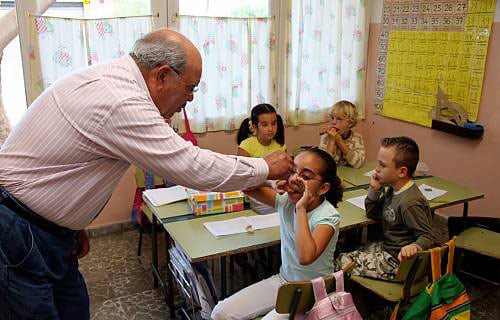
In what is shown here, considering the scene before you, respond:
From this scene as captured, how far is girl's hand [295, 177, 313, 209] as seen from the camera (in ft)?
6.06

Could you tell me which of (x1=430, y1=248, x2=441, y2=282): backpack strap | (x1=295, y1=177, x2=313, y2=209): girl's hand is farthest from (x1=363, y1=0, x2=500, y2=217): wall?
(x1=295, y1=177, x2=313, y2=209): girl's hand

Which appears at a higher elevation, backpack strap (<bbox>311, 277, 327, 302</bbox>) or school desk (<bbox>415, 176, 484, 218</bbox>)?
backpack strap (<bbox>311, 277, 327, 302</bbox>)

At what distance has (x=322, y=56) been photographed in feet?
14.4

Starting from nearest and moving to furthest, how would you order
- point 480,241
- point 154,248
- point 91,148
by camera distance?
point 91,148
point 480,241
point 154,248

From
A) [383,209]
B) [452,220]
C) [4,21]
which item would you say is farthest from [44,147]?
[452,220]

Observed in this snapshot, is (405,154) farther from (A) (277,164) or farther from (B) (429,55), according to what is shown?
(B) (429,55)

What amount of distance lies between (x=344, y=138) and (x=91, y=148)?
96.6 inches

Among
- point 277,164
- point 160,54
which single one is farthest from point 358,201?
point 160,54

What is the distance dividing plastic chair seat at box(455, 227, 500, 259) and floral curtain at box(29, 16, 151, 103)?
9.26ft

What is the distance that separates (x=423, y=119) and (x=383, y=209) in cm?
202

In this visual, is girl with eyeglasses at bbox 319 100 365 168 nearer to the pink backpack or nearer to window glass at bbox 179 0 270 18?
window glass at bbox 179 0 270 18

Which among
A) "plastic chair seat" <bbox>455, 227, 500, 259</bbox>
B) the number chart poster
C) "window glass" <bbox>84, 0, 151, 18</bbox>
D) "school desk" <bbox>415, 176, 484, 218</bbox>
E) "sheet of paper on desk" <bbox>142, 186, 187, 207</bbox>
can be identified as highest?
"window glass" <bbox>84, 0, 151, 18</bbox>

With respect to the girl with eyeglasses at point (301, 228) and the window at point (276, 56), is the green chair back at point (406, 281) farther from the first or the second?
the window at point (276, 56)

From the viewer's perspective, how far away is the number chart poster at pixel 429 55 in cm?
361
